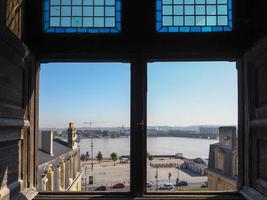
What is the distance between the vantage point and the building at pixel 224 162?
4.11 m

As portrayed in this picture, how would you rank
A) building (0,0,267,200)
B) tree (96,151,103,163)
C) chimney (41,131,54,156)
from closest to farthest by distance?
building (0,0,267,200), tree (96,151,103,163), chimney (41,131,54,156)

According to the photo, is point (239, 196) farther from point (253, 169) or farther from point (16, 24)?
point (16, 24)

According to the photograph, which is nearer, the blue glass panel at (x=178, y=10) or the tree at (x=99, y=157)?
the blue glass panel at (x=178, y=10)

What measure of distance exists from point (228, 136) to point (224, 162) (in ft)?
1.38

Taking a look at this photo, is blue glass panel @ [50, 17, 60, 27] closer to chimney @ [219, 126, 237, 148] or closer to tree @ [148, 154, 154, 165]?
tree @ [148, 154, 154, 165]

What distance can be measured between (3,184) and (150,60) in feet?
5.62

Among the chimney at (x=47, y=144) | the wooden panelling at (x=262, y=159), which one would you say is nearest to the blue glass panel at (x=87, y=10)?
the wooden panelling at (x=262, y=159)

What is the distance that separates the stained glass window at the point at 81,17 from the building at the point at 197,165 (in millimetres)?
1533

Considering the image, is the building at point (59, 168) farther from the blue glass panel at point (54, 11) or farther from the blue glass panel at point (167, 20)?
the blue glass panel at point (167, 20)

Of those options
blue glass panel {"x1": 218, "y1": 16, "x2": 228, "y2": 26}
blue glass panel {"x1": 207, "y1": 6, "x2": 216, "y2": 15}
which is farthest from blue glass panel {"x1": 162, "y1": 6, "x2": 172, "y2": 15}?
blue glass panel {"x1": 218, "y1": 16, "x2": 228, "y2": 26}

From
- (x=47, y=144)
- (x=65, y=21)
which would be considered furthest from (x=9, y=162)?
(x=47, y=144)

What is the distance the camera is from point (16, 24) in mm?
3484

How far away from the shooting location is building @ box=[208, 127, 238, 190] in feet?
13.5

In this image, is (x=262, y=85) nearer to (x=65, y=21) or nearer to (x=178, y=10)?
(x=178, y=10)
